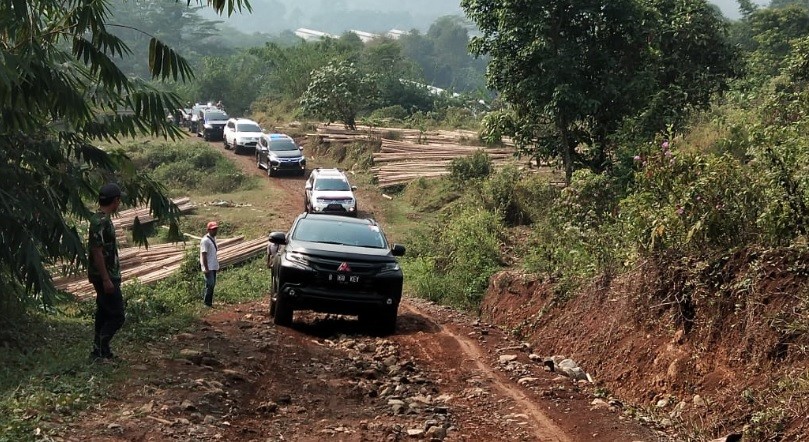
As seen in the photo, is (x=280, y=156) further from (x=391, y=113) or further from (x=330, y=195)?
(x=391, y=113)

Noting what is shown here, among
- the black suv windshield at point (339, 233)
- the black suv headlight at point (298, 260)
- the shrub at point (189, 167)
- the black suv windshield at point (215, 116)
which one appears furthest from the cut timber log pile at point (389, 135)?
the black suv headlight at point (298, 260)

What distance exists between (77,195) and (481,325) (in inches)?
261

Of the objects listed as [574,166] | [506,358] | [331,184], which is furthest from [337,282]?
[331,184]

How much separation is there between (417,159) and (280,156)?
19.4ft

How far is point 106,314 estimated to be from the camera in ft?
26.7

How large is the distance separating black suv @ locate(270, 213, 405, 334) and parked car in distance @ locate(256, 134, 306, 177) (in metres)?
23.4

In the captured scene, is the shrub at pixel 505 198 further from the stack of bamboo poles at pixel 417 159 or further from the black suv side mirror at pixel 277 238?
the black suv side mirror at pixel 277 238

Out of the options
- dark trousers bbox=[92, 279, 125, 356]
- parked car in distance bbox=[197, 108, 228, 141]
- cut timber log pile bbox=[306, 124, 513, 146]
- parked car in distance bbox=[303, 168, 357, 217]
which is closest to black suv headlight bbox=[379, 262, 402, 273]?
dark trousers bbox=[92, 279, 125, 356]

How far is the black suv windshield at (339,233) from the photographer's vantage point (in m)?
12.5

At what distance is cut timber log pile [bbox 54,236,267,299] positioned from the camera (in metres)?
17.1

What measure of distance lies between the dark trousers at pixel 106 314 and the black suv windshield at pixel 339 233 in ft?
14.4

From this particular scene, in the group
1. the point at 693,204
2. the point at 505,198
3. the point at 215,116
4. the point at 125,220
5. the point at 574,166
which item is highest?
the point at 693,204

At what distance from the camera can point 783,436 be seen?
644 cm

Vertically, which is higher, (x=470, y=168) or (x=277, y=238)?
(x=470, y=168)
